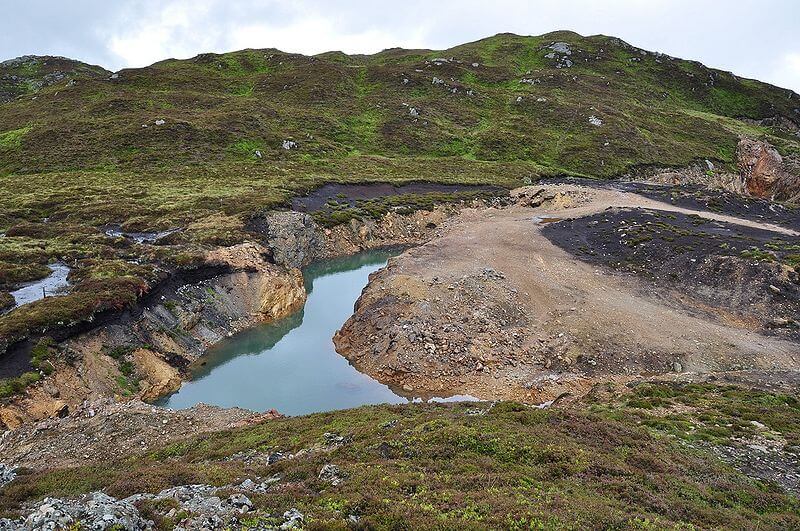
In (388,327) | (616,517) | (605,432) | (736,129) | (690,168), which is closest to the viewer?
(616,517)

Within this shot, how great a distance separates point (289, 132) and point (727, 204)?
3233 inches

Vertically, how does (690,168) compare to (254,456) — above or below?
above

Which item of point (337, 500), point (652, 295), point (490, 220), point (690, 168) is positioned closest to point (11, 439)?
point (337, 500)

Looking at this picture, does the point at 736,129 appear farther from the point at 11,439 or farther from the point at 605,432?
the point at 11,439

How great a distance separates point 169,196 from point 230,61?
105975mm

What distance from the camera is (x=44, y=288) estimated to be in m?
35.5

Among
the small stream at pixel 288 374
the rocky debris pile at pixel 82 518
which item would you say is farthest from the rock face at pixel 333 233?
the rocky debris pile at pixel 82 518

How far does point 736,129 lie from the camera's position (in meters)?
131

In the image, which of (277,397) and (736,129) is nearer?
(277,397)

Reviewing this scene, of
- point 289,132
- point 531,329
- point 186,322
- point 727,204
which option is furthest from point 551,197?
point 186,322

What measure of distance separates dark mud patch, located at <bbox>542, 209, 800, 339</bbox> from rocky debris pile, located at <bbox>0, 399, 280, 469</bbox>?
37.4 metres

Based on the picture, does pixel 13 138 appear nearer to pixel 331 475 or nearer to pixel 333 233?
pixel 333 233

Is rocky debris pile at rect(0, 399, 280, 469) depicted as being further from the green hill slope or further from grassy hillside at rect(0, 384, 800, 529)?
the green hill slope

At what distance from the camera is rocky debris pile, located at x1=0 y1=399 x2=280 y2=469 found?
23.0 m
